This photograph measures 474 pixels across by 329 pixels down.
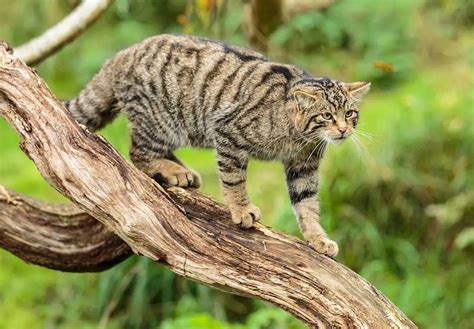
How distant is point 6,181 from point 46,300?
1036mm

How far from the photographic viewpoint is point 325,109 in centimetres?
354

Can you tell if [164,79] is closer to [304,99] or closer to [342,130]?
[304,99]

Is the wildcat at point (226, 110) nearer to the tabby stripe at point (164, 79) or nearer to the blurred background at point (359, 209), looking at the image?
the tabby stripe at point (164, 79)

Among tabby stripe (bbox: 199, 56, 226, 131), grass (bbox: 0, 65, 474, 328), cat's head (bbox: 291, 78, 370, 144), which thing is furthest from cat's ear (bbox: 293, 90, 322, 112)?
grass (bbox: 0, 65, 474, 328)

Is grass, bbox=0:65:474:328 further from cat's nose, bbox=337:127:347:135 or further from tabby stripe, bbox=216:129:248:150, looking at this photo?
cat's nose, bbox=337:127:347:135

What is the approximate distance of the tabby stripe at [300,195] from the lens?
3711 millimetres

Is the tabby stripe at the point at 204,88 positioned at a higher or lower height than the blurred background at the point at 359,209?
lower

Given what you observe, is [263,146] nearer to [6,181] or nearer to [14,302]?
[14,302]

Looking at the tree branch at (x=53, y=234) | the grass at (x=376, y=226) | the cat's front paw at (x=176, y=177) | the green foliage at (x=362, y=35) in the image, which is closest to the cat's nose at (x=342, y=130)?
the cat's front paw at (x=176, y=177)

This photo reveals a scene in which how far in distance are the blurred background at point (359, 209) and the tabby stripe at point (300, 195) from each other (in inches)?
43.5

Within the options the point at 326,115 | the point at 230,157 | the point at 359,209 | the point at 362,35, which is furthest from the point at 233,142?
the point at 362,35

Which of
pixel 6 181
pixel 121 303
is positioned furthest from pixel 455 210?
pixel 6 181

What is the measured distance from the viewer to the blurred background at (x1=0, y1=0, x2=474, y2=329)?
215 inches

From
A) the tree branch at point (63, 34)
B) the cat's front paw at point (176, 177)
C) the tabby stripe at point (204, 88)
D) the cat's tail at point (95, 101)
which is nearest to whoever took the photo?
the cat's front paw at point (176, 177)
